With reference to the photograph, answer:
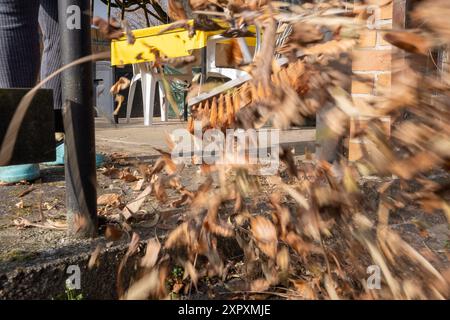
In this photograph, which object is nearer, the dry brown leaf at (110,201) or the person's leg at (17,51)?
the dry brown leaf at (110,201)

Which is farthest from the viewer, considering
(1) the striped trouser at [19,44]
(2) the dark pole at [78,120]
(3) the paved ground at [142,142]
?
(3) the paved ground at [142,142]

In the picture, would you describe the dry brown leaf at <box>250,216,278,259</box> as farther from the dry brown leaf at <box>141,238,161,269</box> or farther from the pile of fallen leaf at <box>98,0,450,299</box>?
the dry brown leaf at <box>141,238,161,269</box>

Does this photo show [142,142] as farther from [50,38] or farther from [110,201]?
[110,201]

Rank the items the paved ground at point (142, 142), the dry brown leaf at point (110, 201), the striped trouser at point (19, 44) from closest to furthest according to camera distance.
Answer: the dry brown leaf at point (110, 201)
the striped trouser at point (19, 44)
the paved ground at point (142, 142)

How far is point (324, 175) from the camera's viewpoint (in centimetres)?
105

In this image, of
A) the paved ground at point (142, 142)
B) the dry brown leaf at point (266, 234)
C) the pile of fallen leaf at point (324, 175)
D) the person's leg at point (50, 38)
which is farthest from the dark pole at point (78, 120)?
the paved ground at point (142, 142)

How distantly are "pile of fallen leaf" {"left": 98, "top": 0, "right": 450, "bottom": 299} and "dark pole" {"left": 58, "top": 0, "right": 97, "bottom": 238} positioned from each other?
0.65 feet

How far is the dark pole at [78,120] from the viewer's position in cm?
129

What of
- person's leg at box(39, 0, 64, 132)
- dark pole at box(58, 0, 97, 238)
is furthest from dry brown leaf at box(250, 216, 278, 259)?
person's leg at box(39, 0, 64, 132)

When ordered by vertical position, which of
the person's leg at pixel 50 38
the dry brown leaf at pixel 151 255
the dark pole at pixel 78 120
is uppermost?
the person's leg at pixel 50 38

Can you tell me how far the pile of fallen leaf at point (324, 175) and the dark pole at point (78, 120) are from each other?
20cm

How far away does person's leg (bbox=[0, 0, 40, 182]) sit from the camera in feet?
6.26

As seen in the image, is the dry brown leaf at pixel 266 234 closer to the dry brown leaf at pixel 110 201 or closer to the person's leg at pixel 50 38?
the dry brown leaf at pixel 110 201
